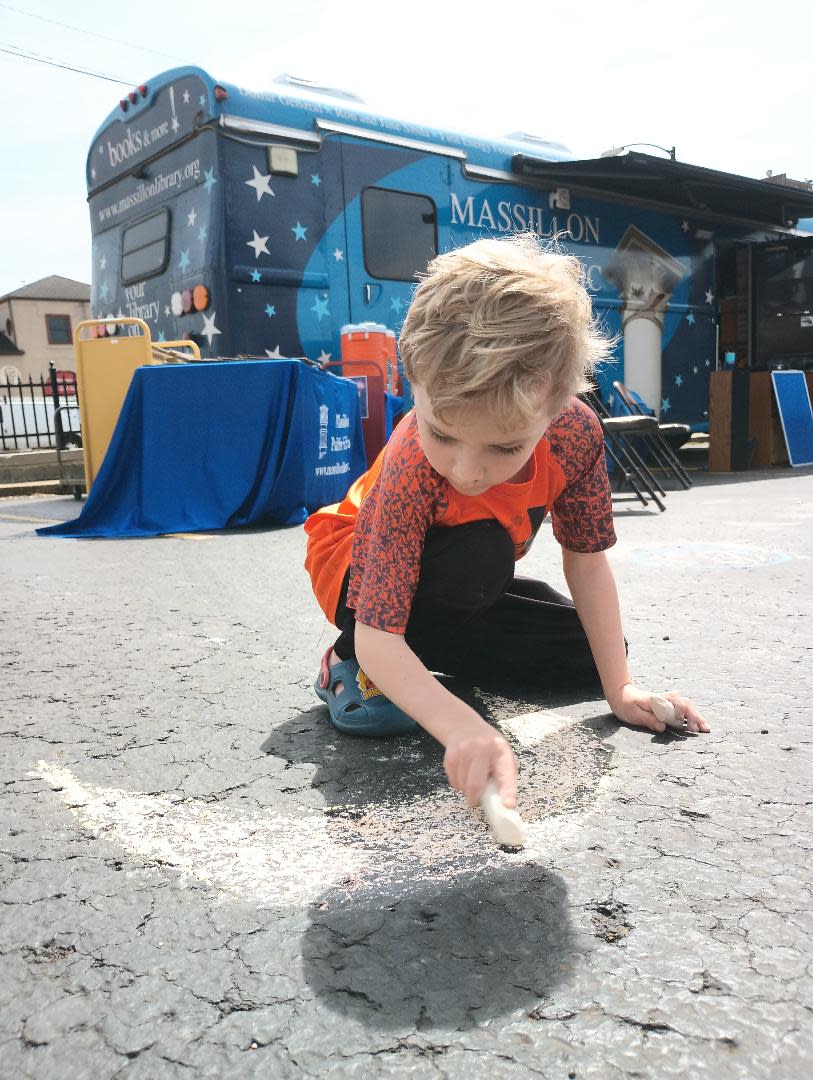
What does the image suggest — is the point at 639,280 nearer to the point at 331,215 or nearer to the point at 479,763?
the point at 331,215

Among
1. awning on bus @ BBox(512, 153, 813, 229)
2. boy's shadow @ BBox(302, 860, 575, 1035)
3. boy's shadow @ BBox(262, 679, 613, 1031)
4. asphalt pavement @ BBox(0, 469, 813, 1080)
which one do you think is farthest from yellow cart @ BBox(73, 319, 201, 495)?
boy's shadow @ BBox(302, 860, 575, 1035)

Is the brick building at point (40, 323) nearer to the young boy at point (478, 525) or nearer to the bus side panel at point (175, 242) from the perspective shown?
the bus side panel at point (175, 242)

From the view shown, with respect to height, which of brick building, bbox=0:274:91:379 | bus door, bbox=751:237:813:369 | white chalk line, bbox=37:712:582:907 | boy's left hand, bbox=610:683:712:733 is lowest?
white chalk line, bbox=37:712:582:907

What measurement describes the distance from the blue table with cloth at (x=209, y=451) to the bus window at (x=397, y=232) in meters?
1.43

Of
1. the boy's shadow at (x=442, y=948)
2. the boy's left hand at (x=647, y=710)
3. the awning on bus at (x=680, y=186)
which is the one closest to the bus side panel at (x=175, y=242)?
the awning on bus at (x=680, y=186)

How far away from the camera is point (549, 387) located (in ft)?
3.85

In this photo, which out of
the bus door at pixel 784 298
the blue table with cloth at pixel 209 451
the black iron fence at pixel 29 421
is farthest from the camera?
the black iron fence at pixel 29 421

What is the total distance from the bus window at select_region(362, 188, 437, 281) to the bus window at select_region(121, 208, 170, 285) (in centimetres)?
144

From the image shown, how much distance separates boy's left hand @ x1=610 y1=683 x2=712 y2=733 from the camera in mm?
1656

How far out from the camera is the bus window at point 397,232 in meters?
6.09

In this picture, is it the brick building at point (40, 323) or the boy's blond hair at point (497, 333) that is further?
the brick building at point (40, 323)

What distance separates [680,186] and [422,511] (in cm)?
756

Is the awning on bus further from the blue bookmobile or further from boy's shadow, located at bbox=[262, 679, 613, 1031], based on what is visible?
boy's shadow, located at bbox=[262, 679, 613, 1031]

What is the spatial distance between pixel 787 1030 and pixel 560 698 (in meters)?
1.05
